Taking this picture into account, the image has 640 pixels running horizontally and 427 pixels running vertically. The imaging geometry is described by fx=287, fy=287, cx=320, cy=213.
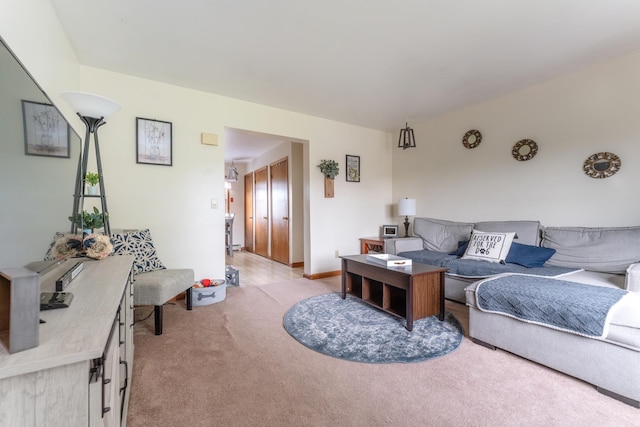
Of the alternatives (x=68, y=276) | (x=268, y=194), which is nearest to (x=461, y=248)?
(x=68, y=276)

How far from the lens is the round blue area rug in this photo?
6.41 feet

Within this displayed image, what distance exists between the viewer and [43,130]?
106cm

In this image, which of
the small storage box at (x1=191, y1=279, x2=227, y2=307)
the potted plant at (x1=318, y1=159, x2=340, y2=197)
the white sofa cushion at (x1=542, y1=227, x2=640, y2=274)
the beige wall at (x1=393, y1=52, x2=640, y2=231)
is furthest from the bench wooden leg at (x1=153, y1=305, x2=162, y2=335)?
the beige wall at (x1=393, y1=52, x2=640, y2=231)

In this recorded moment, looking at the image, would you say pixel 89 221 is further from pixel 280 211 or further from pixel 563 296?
pixel 280 211

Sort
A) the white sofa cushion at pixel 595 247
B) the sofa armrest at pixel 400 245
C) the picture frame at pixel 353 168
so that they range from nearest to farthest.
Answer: the white sofa cushion at pixel 595 247 → the sofa armrest at pixel 400 245 → the picture frame at pixel 353 168

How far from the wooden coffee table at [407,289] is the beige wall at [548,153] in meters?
1.65

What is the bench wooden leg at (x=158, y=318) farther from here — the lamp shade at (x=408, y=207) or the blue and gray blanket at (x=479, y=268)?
the lamp shade at (x=408, y=207)

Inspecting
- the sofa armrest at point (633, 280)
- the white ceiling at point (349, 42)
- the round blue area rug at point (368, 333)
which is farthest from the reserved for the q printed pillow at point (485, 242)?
the white ceiling at point (349, 42)

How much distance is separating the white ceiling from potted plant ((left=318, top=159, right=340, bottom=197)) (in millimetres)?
1031

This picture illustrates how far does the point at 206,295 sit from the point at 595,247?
12.0ft

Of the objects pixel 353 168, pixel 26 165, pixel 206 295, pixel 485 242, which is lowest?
pixel 206 295

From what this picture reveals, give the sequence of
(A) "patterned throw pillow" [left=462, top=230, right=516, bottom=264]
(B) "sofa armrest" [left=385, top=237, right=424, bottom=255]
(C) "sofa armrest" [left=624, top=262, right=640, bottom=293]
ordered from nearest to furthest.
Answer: (C) "sofa armrest" [left=624, top=262, right=640, bottom=293] < (A) "patterned throw pillow" [left=462, top=230, right=516, bottom=264] < (B) "sofa armrest" [left=385, top=237, right=424, bottom=255]

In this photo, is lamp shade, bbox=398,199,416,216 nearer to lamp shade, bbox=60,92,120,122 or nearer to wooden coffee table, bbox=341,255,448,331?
wooden coffee table, bbox=341,255,448,331

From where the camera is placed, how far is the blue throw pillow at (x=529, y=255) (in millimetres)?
2733
